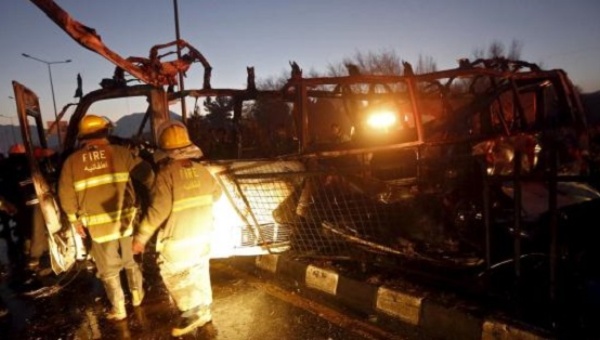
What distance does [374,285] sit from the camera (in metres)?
3.99

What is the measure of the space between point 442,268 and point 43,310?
4.41m

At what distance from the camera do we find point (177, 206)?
11.2ft

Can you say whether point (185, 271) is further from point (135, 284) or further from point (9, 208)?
point (9, 208)

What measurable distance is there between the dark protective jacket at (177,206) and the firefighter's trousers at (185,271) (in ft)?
0.15

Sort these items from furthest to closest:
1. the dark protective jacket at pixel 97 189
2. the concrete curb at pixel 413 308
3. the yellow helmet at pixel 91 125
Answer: the yellow helmet at pixel 91 125 → the dark protective jacket at pixel 97 189 → the concrete curb at pixel 413 308

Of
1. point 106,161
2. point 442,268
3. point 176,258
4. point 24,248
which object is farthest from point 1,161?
point 442,268

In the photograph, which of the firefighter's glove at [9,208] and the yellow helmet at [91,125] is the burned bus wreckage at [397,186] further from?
the firefighter's glove at [9,208]

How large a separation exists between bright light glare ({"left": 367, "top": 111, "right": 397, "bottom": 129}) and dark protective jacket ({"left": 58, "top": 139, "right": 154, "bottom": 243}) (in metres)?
3.33

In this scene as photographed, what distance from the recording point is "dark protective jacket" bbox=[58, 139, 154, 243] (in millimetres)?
3814

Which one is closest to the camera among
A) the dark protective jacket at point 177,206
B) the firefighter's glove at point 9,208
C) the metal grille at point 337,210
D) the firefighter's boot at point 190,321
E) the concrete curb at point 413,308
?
the concrete curb at point 413,308

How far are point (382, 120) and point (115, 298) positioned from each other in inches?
156

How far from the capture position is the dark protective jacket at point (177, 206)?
3408 millimetres

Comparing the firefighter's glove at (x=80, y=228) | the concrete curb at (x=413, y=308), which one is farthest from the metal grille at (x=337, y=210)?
the firefighter's glove at (x=80, y=228)

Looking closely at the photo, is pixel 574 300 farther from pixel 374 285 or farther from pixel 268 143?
pixel 268 143
